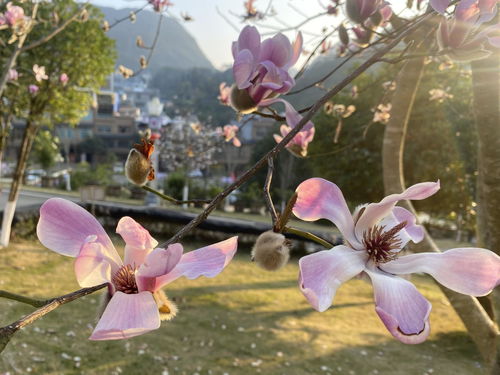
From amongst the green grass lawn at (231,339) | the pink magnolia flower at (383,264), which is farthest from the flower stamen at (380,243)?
the green grass lawn at (231,339)

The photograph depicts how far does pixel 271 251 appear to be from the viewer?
392 mm

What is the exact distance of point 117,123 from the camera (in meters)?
36.1

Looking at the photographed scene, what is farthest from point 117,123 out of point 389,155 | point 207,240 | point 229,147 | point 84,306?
point 389,155

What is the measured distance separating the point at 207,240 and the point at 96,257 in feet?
20.6

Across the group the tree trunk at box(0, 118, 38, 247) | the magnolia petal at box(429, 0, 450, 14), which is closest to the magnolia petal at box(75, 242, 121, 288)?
the magnolia petal at box(429, 0, 450, 14)

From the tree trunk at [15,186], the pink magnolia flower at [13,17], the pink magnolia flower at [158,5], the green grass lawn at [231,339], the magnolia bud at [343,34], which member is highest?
the pink magnolia flower at [158,5]

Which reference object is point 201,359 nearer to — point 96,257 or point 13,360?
point 13,360

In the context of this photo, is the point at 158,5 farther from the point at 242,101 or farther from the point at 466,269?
the point at 466,269

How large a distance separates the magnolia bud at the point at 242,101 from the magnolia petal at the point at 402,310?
27 cm

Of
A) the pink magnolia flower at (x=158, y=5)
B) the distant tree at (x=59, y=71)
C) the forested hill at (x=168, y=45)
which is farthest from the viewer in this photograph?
the forested hill at (x=168, y=45)

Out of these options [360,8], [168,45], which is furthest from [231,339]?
[168,45]

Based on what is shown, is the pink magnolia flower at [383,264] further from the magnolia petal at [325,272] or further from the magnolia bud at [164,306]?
the magnolia bud at [164,306]

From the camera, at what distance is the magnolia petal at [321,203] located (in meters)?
0.37

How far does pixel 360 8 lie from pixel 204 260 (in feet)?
1.58
